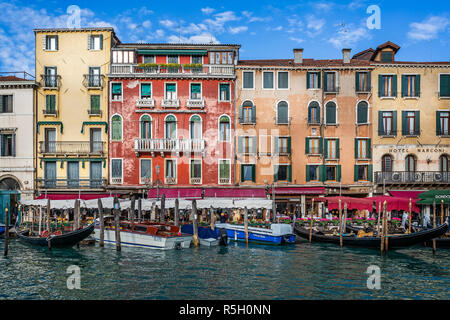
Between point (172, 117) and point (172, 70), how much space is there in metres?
3.69

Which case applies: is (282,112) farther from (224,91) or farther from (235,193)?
(235,193)

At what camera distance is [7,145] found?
3231cm

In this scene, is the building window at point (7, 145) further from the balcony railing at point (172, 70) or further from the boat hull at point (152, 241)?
the boat hull at point (152, 241)

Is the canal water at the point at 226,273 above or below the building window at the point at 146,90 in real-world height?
below

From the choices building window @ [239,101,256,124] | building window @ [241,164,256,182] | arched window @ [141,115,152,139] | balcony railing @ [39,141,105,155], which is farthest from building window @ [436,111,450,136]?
balcony railing @ [39,141,105,155]

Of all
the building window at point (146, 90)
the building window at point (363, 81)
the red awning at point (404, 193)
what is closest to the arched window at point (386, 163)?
the red awning at point (404, 193)

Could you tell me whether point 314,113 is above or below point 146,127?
above

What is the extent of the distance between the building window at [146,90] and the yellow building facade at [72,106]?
2846 mm

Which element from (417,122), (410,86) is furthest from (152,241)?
(410,86)

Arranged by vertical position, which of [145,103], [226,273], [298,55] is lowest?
[226,273]

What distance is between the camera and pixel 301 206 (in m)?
31.7

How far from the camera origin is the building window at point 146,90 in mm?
32188
